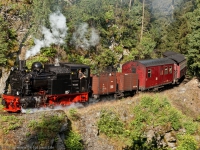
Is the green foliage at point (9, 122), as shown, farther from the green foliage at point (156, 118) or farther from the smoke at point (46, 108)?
the green foliage at point (156, 118)

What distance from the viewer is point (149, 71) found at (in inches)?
877

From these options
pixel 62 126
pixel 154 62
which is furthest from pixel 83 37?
pixel 62 126

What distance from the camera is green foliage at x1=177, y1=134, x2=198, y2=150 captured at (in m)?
15.6

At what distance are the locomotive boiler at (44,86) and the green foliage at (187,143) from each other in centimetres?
690

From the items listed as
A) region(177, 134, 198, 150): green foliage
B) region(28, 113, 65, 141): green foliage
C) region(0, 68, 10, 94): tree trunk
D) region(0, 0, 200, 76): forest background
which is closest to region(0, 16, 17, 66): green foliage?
region(0, 0, 200, 76): forest background

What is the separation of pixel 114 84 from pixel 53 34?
10190 millimetres

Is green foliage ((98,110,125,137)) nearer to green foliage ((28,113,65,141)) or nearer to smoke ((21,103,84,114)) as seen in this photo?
smoke ((21,103,84,114))

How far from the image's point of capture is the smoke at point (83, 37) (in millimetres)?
29270

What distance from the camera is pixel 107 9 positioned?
36.4 metres

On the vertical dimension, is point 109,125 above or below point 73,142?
above

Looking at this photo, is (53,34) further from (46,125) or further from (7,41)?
(46,125)

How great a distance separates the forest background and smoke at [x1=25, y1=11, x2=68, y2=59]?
217 millimetres

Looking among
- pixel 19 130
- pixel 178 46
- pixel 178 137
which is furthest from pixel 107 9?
pixel 19 130

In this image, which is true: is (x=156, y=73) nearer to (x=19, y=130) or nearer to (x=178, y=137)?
(x=178, y=137)
